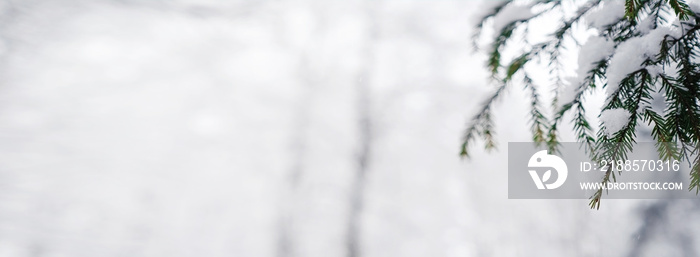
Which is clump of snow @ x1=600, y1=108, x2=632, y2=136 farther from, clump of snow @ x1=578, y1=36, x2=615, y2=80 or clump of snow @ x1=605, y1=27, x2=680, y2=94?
clump of snow @ x1=578, y1=36, x2=615, y2=80

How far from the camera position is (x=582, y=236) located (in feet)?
15.5

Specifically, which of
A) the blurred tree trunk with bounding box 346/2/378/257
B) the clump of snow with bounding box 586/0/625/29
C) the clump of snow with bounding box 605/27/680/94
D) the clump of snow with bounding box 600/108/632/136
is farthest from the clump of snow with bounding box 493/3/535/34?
the blurred tree trunk with bounding box 346/2/378/257

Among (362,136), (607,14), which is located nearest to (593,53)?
(607,14)

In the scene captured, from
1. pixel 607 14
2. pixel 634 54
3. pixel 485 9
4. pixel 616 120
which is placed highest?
pixel 485 9

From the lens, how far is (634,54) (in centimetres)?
63

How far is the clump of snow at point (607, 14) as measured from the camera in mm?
763

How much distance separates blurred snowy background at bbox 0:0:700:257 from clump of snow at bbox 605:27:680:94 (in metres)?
3.22

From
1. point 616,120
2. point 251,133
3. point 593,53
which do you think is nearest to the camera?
point 616,120

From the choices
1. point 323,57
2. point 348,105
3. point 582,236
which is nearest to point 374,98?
point 348,105

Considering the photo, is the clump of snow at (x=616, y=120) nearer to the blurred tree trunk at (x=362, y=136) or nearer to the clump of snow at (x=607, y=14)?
the clump of snow at (x=607, y=14)

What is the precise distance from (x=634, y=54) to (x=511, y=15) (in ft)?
1.29

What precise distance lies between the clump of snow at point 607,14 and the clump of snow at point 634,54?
0.15m

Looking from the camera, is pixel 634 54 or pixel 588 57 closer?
pixel 634 54

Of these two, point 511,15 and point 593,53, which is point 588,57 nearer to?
point 593,53
